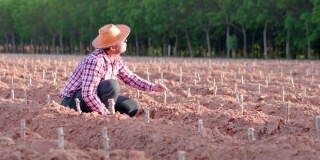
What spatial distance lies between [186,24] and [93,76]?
48.7 m

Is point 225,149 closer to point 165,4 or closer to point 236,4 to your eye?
point 236,4

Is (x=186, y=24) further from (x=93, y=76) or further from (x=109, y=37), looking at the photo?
(x=93, y=76)

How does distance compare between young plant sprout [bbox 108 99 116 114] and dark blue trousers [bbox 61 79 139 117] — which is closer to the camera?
young plant sprout [bbox 108 99 116 114]

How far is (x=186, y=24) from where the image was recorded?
5781 cm

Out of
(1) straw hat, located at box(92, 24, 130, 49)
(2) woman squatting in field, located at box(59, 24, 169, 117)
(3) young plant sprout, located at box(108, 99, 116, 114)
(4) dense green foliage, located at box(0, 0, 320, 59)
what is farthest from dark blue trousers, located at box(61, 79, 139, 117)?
(4) dense green foliage, located at box(0, 0, 320, 59)

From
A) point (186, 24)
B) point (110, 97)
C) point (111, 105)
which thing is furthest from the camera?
point (186, 24)

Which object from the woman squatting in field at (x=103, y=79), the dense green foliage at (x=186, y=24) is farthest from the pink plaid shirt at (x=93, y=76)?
the dense green foliage at (x=186, y=24)

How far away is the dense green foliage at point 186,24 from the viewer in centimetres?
4900

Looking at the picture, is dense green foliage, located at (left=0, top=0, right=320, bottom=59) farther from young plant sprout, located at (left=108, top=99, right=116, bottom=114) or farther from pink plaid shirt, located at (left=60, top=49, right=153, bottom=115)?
young plant sprout, located at (left=108, top=99, right=116, bottom=114)

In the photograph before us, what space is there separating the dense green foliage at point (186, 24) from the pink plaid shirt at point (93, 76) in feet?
114

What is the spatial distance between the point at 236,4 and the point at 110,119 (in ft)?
146

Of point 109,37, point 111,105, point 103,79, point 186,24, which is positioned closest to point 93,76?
point 103,79

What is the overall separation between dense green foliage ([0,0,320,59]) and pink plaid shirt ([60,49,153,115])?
34.9 metres

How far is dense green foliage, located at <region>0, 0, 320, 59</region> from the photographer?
4900 cm
